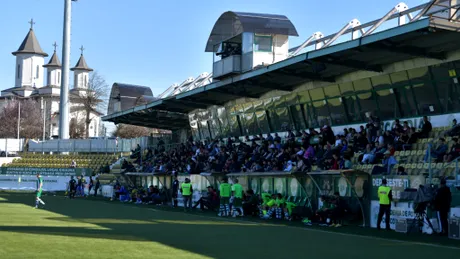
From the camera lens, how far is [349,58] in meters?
28.8

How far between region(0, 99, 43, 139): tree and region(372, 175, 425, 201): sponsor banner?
312 ft

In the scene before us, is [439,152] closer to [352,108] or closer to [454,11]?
[454,11]

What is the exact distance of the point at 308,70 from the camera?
32.0 meters

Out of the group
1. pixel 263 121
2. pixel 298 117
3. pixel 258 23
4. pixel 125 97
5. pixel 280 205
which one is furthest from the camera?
pixel 125 97

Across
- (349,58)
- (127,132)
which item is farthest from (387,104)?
(127,132)

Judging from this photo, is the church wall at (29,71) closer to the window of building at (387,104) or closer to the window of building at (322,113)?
the window of building at (322,113)

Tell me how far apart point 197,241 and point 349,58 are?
47.0 ft

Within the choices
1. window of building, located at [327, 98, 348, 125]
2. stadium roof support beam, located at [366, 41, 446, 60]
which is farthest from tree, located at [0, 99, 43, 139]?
stadium roof support beam, located at [366, 41, 446, 60]

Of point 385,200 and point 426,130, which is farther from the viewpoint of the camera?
point 426,130

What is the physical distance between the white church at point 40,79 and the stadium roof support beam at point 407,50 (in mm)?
104955

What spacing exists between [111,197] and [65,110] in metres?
28.2

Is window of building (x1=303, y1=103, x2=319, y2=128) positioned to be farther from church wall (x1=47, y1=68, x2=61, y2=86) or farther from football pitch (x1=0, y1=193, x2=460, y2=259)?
church wall (x1=47, y1=68, x2=61, y2=86)

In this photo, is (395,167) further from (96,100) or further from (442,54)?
(96,100)

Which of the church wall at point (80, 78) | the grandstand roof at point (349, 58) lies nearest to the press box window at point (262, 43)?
the grandstand roof at point (349, 58)
